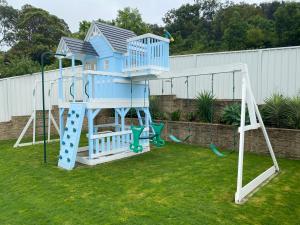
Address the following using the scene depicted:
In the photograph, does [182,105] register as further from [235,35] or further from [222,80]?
[235,35]

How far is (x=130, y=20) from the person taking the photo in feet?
76.1

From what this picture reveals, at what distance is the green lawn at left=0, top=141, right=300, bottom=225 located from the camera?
4.00 metres

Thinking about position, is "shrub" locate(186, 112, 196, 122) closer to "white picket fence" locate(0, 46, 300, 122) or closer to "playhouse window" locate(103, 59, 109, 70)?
"white picket fence" locate(0, 46, 300, 122)

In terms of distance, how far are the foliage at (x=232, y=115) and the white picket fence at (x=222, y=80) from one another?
5.83ft

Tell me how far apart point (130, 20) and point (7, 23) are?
1142 inches

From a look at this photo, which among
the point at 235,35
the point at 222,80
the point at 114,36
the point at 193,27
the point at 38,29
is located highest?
the point at 193,27

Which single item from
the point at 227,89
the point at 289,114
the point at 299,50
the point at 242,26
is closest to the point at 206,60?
the point at 227,89

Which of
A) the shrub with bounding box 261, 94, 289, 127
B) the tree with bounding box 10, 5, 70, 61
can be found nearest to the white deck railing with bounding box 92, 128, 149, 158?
the shrub with bounding box 261, 94, 289, 127

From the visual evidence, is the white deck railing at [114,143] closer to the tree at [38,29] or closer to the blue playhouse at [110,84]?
the blue playhouse at [110,84]

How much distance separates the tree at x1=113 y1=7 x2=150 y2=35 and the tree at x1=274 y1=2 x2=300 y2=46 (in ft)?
47.9

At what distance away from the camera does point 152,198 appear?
15.5 ft

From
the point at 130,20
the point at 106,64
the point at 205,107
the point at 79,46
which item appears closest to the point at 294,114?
the point at 205,107

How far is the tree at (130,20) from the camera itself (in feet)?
75.8

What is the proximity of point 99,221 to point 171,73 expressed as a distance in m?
4.25
